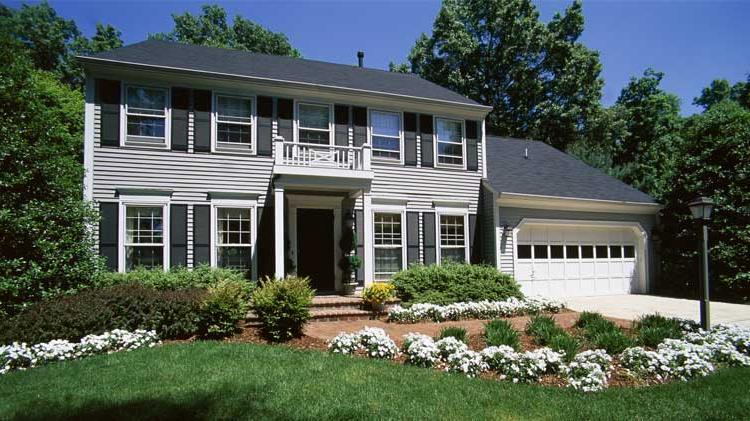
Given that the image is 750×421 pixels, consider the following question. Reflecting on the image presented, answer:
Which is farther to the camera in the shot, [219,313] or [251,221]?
[251,221]

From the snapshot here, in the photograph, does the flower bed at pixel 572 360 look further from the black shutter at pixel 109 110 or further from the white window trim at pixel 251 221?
the black shutter at pixel 109 110

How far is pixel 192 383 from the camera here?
5133mm

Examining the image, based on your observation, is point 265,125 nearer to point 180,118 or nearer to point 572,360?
point 180,118

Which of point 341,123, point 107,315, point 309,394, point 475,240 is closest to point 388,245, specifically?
point 475,240

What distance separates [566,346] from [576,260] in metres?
10.3

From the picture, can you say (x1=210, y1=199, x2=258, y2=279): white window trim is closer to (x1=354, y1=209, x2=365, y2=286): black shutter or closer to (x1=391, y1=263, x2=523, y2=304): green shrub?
(x1=354, y1=209, x2=365, y2=286): black shutter

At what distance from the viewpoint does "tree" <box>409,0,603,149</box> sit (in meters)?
27.2

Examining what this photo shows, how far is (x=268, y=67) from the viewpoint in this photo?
45.6ft

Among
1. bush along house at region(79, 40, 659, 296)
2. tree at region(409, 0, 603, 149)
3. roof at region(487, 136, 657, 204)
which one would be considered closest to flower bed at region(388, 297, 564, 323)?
bush along house at region(79, 40, 659, 296)

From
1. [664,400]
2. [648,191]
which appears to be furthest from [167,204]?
[648,191]

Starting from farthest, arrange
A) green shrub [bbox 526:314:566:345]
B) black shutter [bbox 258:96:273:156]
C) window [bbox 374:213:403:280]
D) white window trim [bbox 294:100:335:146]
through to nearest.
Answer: window [bbox 374:213:403:280] < white window trim [bbox 294:100:335:146] < black shutter [bbox 258:96:273:156] < green shrub [bbox 526:314:566:345]

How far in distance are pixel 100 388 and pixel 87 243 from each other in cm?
504

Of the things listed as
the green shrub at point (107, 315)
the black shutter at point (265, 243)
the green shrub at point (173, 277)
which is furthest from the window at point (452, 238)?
the green shrub at point (107, 315)

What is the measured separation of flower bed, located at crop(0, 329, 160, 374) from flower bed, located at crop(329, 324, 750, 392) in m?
3.28
